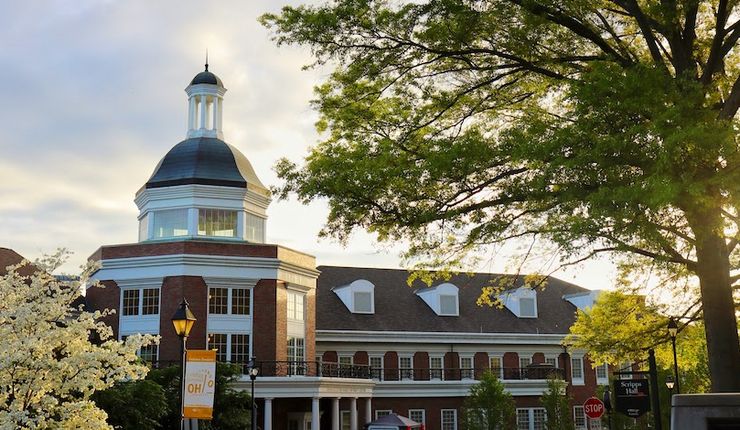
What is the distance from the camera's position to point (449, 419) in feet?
160

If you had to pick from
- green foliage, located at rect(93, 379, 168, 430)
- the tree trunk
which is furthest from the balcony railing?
the tree trunk

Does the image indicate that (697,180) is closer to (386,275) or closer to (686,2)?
(686,2)

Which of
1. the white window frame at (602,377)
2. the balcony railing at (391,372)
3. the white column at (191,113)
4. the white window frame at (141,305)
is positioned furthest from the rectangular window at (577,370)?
the white window frame at (141,305)

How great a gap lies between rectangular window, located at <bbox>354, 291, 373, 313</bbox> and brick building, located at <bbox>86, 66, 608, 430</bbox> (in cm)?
6

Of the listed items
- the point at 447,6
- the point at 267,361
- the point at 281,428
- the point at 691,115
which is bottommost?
the point at 281,428

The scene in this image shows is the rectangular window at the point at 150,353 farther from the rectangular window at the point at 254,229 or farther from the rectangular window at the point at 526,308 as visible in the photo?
the rectangular window at the point at 526,308

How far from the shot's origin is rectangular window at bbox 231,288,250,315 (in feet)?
122

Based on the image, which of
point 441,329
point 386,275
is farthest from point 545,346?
point 386,275

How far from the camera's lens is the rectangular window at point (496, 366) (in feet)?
165

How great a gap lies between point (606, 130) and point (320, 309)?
34.7 metres

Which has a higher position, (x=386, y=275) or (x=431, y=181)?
(x=386, y=275)

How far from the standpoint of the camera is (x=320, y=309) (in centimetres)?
4694

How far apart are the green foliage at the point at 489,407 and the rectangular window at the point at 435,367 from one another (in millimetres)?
3695

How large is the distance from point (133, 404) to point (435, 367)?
26.3 meters
